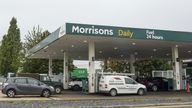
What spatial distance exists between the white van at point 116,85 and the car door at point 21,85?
239 inches

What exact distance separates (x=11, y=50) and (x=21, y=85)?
45.9 m

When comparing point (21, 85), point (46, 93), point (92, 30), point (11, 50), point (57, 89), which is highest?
point (11, 50)

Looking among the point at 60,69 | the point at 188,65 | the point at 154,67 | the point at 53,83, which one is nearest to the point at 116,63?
the point at 154,67

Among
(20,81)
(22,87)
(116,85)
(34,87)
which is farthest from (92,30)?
(22,87)

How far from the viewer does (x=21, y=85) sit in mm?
26828

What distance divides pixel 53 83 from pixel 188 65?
18835 mm

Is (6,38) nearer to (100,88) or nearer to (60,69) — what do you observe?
(60,69)

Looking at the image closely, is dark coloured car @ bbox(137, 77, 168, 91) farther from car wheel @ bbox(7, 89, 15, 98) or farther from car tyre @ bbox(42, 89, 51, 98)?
car wheel @ bbox(7, 89, 15, 98)

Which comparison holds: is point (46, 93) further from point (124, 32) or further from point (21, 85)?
point (124, 32)

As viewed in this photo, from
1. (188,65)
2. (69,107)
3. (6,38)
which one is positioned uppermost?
(6,38)

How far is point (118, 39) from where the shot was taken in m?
30.3

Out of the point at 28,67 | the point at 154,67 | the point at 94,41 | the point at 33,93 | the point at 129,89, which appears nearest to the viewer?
the point at 33,93

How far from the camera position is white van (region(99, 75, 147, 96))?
2886 centimetres

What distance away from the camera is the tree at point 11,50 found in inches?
2697
